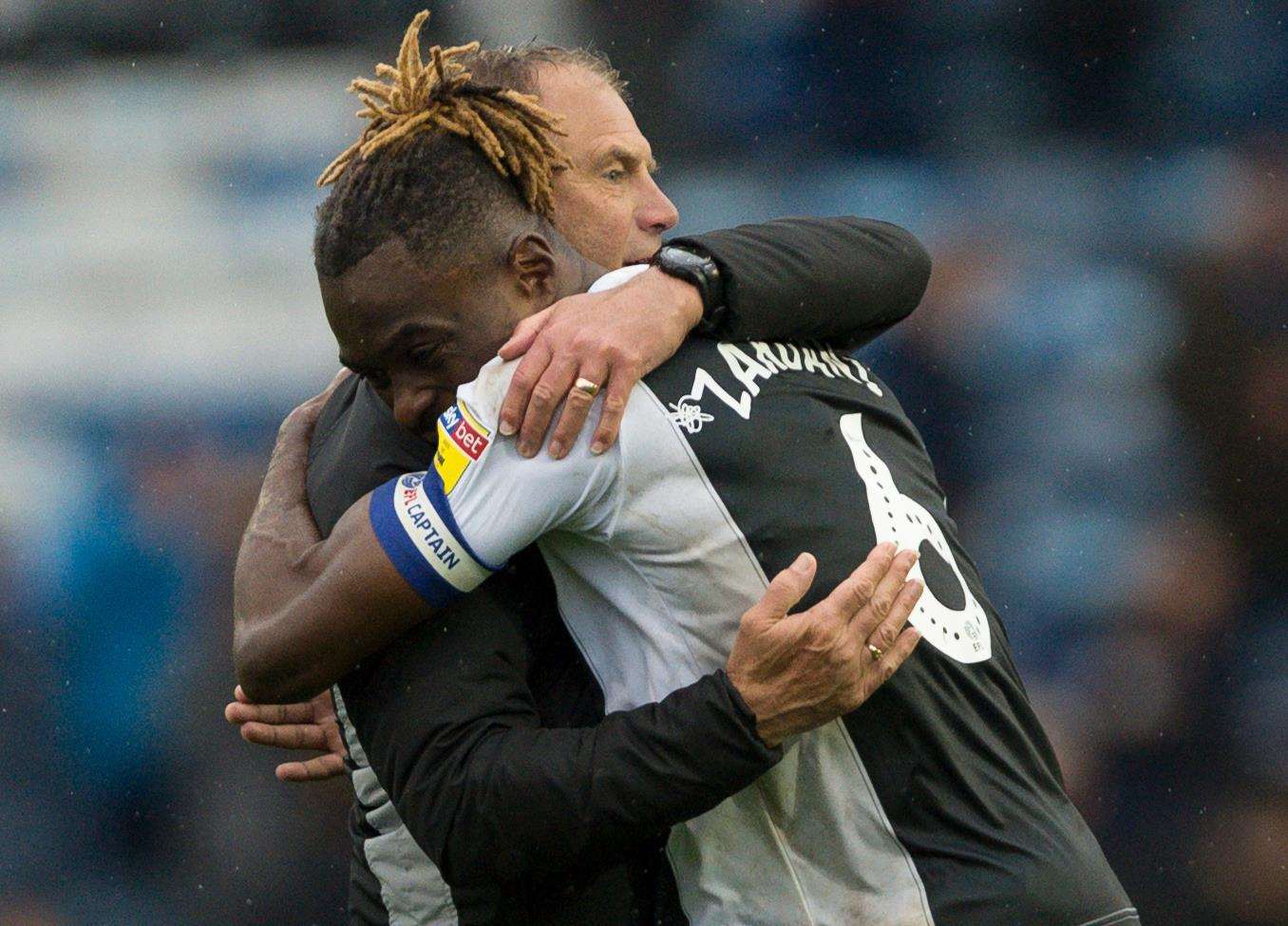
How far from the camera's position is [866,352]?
4.40 m

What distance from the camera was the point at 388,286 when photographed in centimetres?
212

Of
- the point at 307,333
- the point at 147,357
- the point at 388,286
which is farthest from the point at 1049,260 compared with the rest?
the point at 388,286

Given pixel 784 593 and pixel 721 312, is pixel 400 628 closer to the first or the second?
pixel 784 593

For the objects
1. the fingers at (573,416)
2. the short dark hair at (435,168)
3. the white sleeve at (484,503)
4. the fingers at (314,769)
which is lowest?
the fingers at (314,769)

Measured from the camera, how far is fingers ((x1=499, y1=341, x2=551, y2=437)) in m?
1.96

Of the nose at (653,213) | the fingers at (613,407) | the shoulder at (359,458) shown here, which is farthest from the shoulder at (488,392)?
the nose at (653,213)

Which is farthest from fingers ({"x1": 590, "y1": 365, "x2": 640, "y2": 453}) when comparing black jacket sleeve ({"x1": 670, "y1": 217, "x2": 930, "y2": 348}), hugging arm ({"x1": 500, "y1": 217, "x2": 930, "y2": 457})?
black jacket sleeve ({"x1": 670, "y1": 217, "x2": 930, "y2": 348})

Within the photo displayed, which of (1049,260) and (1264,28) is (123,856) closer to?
(1049,260)

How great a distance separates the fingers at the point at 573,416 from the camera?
1931 millimetres

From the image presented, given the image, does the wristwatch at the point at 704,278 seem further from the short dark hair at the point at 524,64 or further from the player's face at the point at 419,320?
the short dark hair at the point at 524,64

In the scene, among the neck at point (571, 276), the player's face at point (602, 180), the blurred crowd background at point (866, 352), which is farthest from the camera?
the blurred crowd background at point (866, 352)

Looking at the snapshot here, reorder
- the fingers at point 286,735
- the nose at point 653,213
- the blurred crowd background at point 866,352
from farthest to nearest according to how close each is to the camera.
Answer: the blurred crowd background at point 866,352
the fingers at point 286,735
the nose at point 653,213

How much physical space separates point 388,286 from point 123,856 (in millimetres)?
2644

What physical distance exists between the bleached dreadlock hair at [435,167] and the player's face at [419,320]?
0.03 metres
